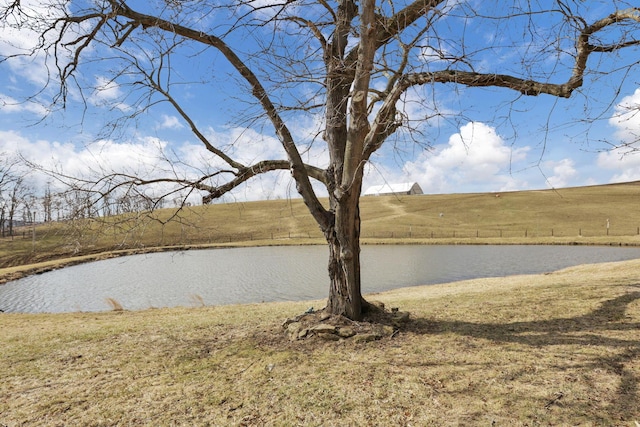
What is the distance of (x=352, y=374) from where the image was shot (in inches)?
166

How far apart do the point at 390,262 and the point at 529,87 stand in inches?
792

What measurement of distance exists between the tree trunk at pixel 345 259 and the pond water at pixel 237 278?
27.1ft

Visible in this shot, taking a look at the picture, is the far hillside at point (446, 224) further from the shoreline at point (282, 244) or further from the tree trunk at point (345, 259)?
the tree trunk at point (345, 259)

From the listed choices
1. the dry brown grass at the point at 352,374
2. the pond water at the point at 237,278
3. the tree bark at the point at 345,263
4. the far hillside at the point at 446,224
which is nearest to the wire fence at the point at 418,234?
the far hillside at the point at 446,224

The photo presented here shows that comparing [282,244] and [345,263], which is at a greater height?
[345,263]

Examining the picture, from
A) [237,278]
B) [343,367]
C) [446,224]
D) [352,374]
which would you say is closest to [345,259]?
[343,367]

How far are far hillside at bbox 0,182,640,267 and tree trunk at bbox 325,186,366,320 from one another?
26949 mm

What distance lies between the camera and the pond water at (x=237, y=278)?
15148 millimetres

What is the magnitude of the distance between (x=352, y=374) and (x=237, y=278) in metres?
16.4

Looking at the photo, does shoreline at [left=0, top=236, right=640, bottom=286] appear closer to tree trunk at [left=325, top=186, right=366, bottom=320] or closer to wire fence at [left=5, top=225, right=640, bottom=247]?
wire fence at [left=5, top=225, right=640, bottom=247]

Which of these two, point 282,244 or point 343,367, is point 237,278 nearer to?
point 343,367

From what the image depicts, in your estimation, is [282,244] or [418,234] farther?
[418,234]

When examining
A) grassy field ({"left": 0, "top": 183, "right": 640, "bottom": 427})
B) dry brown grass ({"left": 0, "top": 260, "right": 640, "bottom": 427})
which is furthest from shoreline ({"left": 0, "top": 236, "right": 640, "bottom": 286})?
dry brown grass ({"left": 0, "top": 260, "right": 640, "bottom": 427})

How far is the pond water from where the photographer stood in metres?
15.1
